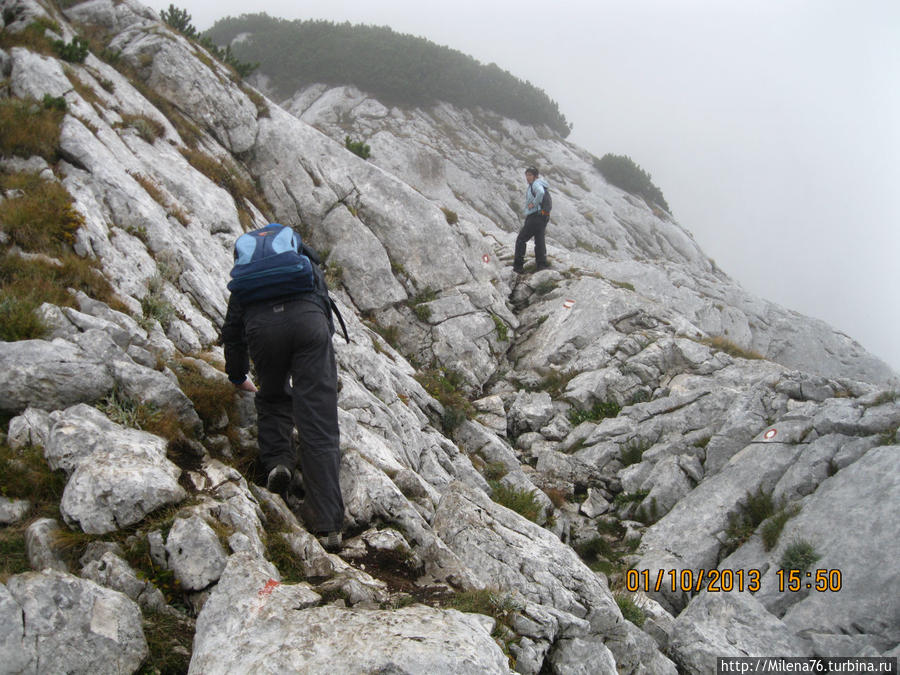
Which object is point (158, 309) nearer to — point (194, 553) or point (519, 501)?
point (194, 553)

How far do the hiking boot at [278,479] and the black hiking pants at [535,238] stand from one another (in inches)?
596

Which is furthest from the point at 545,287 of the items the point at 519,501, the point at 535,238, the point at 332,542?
the point at 332,542

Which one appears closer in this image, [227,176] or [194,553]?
[194,553]

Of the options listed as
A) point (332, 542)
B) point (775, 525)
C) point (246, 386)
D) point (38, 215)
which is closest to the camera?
point (332, 542)

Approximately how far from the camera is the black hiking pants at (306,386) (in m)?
5.79

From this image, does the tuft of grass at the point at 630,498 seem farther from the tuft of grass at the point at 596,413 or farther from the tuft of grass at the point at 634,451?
the tuft of grass at the point at 596,413

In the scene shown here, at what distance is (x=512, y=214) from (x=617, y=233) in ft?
19.2

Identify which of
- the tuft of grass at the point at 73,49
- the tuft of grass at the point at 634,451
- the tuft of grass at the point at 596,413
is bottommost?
the tuft of grass at the point at 634,451

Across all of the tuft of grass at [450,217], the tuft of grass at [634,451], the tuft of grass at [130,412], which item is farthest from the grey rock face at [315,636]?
the tuft of grass at [450,217]

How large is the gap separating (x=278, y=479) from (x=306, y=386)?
1.07 metres

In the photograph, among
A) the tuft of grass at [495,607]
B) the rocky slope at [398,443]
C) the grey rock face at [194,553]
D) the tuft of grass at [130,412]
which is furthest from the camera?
the tuft of grass at [130,412]

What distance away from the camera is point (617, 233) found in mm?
30594

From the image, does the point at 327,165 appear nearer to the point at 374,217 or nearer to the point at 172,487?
the point at 374,217

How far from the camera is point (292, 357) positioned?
614 centimetres
